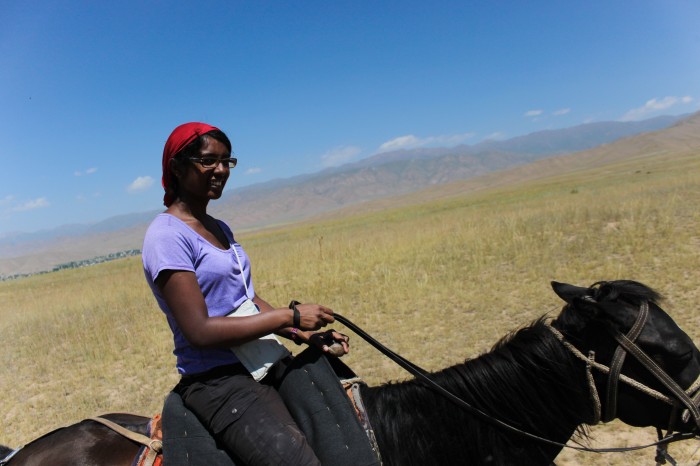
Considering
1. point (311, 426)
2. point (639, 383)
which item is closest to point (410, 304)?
point (639, 383)

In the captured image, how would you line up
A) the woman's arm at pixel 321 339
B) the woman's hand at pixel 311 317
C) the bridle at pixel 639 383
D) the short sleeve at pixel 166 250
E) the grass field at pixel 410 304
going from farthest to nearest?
the grass field at pixel 410 304 → the woman's arm at pixel 321 339 → the woman's hand at pixel 311 317 → the bridle at pixel 639 383 → the short sleeve at pixel 166 250

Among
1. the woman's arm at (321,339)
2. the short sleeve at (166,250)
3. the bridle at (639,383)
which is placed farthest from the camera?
the woman's arm at (321,339)

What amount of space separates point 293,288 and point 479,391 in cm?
1078

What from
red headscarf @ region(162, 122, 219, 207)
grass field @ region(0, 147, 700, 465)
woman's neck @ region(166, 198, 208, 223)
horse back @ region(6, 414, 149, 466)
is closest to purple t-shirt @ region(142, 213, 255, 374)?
woman's neck @ region(166, 198, 208, 223)

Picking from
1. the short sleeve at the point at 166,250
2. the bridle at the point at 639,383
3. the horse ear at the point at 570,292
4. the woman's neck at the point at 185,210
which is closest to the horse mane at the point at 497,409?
the bridle at the point at 639,383

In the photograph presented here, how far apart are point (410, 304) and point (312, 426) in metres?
8.46

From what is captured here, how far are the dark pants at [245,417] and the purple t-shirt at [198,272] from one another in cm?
9

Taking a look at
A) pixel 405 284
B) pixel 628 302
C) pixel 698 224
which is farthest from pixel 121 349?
pixel 698 224

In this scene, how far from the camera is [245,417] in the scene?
1.96 metres

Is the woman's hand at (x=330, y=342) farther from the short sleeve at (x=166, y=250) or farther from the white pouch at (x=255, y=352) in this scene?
the short sleeve at (x=166, y=250)

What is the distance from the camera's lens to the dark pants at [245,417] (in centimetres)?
191

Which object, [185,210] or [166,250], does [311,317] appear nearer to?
[166,250]

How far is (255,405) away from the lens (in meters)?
2.00

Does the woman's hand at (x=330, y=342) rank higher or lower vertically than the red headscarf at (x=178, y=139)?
lower
